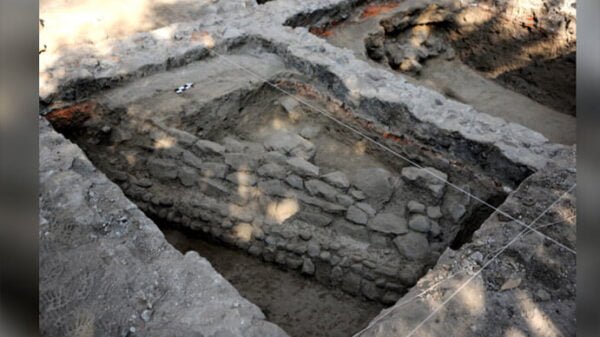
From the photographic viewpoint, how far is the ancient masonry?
3.15 m

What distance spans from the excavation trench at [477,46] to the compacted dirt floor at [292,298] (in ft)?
9.80

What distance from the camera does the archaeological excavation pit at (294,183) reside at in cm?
421

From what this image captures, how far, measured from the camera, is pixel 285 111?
18.0ft

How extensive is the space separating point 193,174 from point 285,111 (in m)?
1.18

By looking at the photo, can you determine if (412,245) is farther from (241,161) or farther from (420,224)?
(241,161)

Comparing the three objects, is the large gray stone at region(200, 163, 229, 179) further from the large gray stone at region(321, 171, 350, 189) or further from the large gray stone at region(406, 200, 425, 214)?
the large gray stone at region(406, 200, 425, 214)

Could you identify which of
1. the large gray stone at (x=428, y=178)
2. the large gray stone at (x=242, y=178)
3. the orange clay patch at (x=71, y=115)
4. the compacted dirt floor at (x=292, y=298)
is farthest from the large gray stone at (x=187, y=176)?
the large gray stone at (x=428, y=178)

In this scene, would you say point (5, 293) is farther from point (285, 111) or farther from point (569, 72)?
point (569, 72)

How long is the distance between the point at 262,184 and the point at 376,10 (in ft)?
12.4

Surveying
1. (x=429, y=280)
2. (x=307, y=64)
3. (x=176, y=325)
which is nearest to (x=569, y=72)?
(x=307, y=64)

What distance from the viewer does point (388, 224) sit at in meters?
4.30

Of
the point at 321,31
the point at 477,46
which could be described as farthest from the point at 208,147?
the point at 477,46

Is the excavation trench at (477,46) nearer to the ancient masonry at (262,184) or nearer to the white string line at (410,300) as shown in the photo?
the ancient masonry at (262,184)

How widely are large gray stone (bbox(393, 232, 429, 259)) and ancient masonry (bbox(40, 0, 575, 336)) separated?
2 cm
